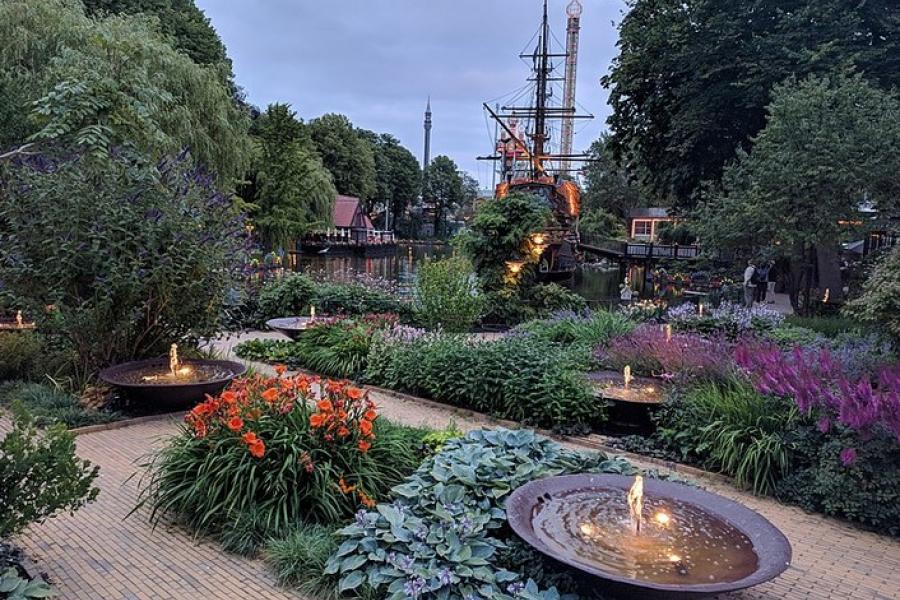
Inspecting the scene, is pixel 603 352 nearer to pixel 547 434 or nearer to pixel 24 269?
pixel 547 434

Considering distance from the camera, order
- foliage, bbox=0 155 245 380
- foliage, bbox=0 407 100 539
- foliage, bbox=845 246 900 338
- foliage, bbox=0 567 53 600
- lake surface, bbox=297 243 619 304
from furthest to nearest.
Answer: lake surface, bbox=297 243 619 304
foliage, bbox=0 155 245 380
foliage, bbox=845 246 900 338
foliage, bbox=0 407 100 539
foliage, bbox=0 567 53 600

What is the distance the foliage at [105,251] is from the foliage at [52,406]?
54 centimetres

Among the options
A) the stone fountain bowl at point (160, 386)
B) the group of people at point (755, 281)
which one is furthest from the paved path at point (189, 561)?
the group of people at point (755, 281)

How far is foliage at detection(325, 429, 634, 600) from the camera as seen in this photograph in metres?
3.15

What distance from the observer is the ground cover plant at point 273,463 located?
400cm

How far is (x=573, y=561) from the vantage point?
2975 millimetres

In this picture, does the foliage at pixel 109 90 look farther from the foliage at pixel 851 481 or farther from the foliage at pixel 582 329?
the foliage at pixel 582 329

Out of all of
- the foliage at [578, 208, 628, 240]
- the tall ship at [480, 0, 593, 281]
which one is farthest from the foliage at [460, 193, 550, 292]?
the foliage at [578, 208, 628, 240]

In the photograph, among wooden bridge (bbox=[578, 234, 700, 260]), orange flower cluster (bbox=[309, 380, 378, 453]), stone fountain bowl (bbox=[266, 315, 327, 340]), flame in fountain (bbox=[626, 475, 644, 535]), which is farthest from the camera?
wooden bridge (bbox=[578, 234, 700, 260])

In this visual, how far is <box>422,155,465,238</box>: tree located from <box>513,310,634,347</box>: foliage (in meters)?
85.1

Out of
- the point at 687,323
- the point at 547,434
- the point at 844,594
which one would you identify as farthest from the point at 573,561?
the point at 687,323

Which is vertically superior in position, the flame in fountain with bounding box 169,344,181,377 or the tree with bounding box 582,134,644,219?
the tree with bounding box 582,134,644,219

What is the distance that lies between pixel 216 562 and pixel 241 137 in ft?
58.8

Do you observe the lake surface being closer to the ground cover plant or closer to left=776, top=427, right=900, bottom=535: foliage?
left=776, top=427, right=900, bottom=535: foliage
